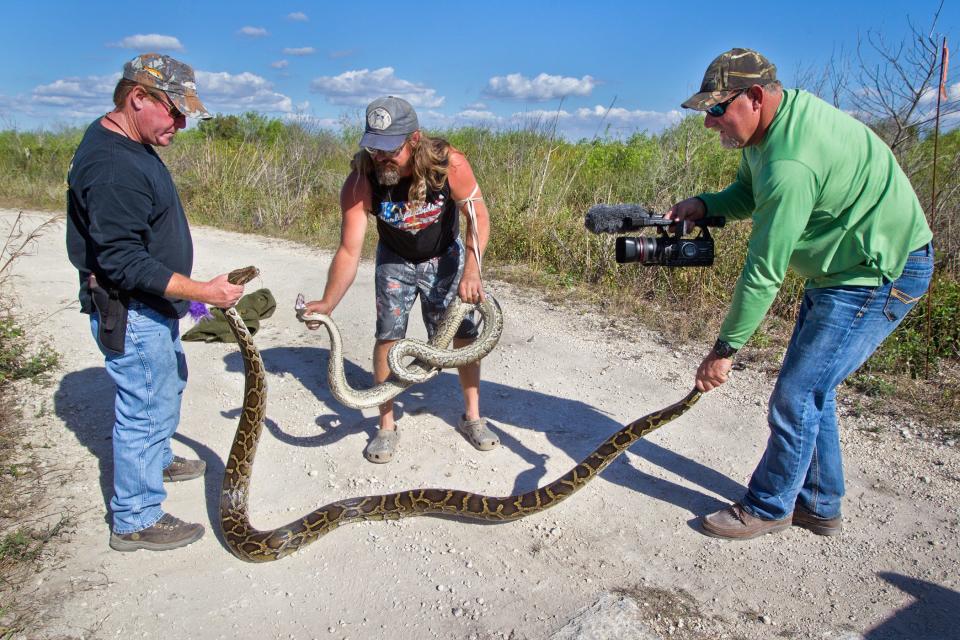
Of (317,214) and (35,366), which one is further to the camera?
(317,214)

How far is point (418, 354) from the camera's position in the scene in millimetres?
4465

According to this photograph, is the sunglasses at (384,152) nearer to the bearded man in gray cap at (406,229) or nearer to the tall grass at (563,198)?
the bearded man in gray cap at (406,229)

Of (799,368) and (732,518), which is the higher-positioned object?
(799,368)

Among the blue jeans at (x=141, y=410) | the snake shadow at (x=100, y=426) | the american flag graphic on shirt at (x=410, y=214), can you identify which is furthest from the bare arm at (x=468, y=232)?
the snake shadow at (x=100, y=426)

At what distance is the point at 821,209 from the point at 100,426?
5.77m

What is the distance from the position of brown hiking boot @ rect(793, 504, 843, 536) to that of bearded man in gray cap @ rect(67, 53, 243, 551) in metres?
3.93

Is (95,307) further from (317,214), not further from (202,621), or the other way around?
(317,214)

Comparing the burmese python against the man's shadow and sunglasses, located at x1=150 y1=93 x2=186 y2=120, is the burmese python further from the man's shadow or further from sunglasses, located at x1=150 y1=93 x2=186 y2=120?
the man's shadow

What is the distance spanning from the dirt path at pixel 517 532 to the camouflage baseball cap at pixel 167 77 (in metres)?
2.73

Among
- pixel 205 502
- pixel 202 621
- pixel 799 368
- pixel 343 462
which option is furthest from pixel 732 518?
pixel 205 502

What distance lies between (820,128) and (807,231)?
0.56 metres

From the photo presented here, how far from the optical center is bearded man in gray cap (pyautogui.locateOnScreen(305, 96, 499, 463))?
4078 mm

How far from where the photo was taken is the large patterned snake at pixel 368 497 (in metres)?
4.20

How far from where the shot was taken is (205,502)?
4.55 meters
